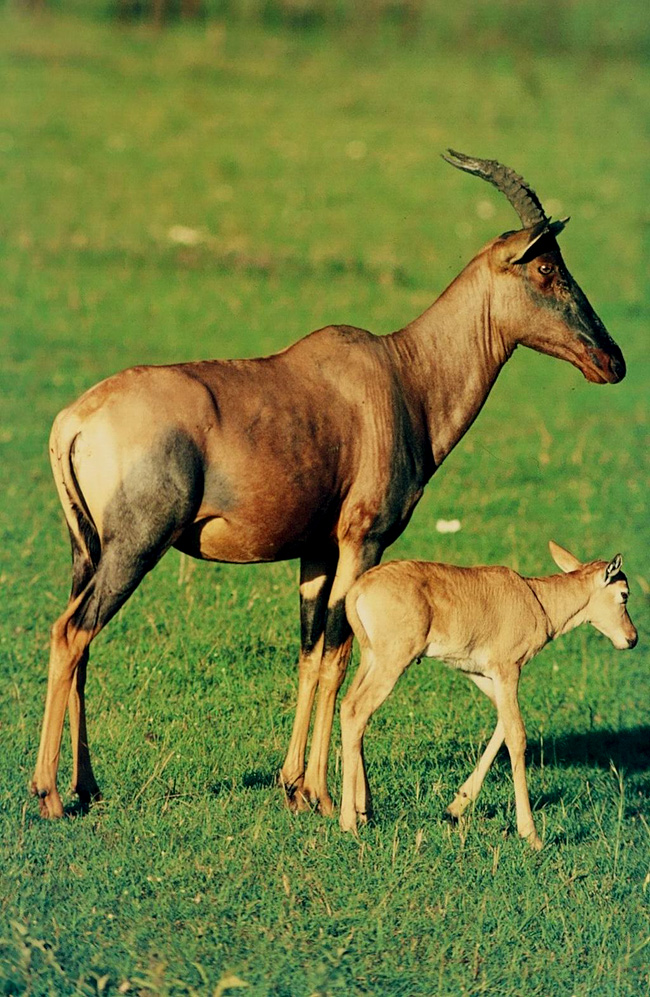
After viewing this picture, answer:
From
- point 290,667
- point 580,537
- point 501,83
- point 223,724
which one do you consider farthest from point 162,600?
point 501,83

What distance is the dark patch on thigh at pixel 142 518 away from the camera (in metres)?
7.34

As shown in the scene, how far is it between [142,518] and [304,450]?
36.2 inches

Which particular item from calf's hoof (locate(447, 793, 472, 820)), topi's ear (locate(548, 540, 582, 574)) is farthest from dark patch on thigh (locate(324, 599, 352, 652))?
topi's ear (locate(548, 540, 582, 574))

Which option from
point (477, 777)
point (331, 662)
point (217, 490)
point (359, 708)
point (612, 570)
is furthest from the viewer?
point (331, 662)

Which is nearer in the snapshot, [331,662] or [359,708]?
[359,708]

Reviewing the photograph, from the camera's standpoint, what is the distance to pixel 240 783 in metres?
8.40

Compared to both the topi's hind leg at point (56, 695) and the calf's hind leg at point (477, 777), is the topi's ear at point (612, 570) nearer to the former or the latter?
the calf's hind leg at point (477, 777)

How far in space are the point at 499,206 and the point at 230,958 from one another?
21.3 meters

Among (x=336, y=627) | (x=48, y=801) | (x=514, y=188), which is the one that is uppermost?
(x=514, y=188)

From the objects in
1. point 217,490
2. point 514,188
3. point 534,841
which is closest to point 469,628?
point 534,841

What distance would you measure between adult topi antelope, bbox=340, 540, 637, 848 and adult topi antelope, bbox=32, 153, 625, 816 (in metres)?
0.53

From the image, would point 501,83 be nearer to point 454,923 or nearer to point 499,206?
point 499,206

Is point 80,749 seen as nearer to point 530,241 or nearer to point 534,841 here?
point 534,841

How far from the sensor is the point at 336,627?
8.17 meters
